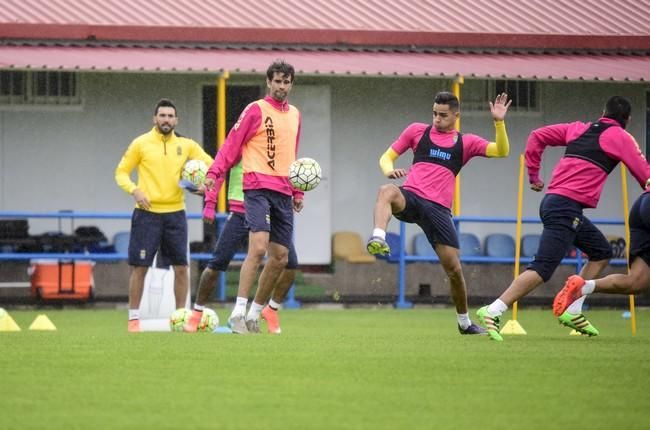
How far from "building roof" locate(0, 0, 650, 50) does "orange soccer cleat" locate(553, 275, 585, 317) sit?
10788mm

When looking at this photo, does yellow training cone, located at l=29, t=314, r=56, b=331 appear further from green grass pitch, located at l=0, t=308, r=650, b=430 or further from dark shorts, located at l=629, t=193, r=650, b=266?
dark shorts, located at l=629, t=193, r=650, b=266

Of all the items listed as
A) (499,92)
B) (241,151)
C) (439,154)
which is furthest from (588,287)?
(499,92)

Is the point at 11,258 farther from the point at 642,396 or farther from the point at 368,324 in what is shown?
the point at 642,396

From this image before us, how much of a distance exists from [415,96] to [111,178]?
4.99m

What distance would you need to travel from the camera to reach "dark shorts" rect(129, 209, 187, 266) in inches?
575

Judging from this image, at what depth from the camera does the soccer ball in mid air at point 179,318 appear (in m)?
14.3

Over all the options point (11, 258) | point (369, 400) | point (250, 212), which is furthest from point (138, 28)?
point (369, 400)

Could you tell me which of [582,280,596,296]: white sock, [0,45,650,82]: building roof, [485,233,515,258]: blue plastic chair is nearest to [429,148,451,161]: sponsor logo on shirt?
[582,280,596,296]: white sock

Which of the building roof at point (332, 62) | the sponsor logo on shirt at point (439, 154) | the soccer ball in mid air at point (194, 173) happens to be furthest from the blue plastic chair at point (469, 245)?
the sponsor logo on shirt at point (439, 154)

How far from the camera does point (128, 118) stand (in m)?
23.3

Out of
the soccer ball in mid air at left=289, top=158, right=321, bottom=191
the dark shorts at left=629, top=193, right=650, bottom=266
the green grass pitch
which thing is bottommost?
the green grass pitch

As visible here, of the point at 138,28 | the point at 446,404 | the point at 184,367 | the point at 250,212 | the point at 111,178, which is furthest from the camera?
the point at 111,178

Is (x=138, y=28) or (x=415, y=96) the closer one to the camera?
(x=138, y=28)

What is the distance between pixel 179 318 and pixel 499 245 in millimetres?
10554
